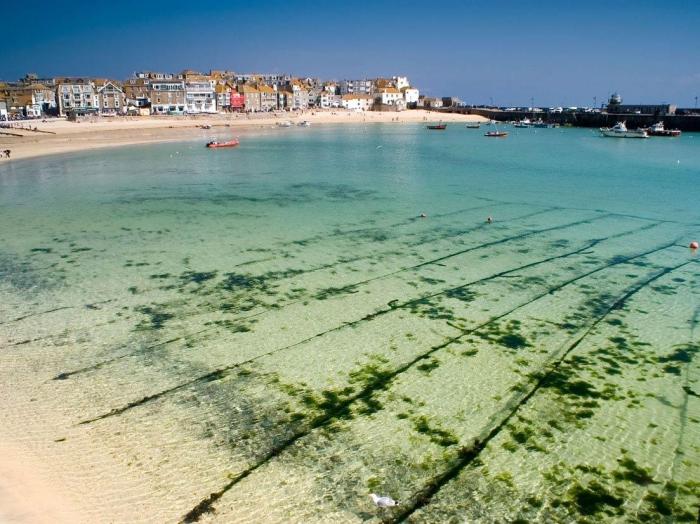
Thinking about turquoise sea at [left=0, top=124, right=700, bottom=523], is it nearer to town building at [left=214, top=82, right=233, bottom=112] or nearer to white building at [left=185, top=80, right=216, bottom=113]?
white building at [left=185, top=80, right=216, bottom=113]

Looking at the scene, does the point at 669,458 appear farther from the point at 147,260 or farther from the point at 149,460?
the point at 147,260

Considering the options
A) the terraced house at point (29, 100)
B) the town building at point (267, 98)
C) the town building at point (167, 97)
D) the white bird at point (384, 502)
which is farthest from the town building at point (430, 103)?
the white bird at point (384, 502)

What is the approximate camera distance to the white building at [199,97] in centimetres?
11818

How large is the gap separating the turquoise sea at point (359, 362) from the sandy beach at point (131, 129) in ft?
129

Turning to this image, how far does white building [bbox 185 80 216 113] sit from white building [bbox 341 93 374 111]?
178 ft

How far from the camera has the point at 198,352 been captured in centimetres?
990

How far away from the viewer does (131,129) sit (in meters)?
79.8

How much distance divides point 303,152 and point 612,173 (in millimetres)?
30870

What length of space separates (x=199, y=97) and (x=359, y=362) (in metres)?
123

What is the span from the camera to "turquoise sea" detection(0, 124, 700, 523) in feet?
21.2

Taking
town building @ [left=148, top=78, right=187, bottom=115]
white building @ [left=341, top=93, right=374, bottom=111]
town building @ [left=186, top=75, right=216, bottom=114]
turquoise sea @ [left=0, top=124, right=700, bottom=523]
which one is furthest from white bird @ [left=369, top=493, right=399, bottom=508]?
white building @ [left=341, top=93, right=374, bottom=111]

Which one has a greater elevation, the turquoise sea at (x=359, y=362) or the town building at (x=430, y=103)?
the town building at (x=430, y=103)

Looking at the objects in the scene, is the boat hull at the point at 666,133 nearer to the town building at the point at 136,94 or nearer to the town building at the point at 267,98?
the town building at the point at 267,98

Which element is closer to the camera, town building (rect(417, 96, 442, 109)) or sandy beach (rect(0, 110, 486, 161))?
sandy beach (rect(0, 110, 486, 161))
